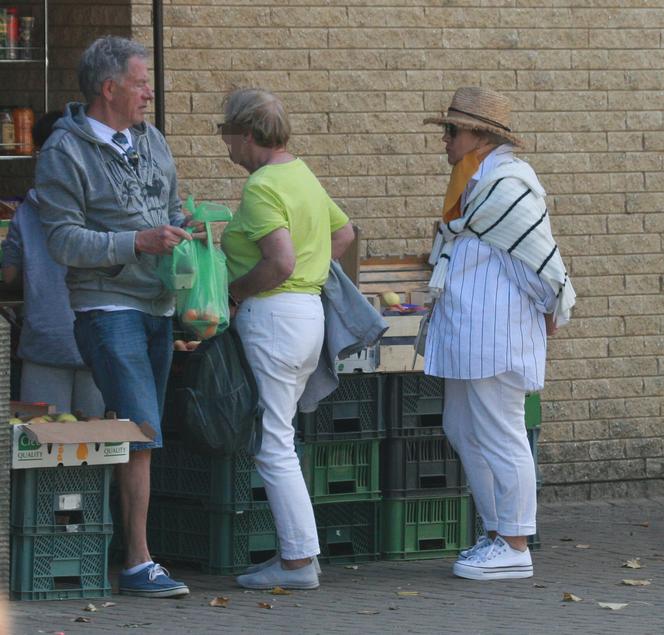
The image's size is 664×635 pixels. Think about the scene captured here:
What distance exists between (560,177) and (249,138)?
3.03 metres

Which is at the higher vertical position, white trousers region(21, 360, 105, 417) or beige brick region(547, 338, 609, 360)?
beige brick region(547, 338, 609, 360)

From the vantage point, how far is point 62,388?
681 centimetres

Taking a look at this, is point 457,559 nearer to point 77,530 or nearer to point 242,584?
point 242,584

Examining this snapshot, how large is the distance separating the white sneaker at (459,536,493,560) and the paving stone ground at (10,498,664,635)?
0.11 meters

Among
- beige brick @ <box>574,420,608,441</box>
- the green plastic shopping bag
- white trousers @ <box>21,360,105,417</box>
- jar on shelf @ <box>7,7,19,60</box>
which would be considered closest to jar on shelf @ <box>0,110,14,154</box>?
jar on shelf @ <box>7,7,19,60</box>

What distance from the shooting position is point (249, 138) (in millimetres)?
6332

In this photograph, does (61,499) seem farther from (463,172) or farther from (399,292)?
(399,292)

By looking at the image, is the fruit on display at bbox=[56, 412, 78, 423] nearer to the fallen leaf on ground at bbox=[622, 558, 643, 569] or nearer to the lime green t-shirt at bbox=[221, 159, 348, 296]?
the lime green t-shirt at bbox=[221, 159, 348, 296]

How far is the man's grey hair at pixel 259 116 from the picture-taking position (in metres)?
6.27

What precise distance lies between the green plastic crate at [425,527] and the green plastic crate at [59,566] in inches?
56.5

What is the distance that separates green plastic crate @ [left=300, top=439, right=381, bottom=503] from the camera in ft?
23.1

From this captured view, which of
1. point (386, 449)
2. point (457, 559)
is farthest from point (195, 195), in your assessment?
point (457, 559)

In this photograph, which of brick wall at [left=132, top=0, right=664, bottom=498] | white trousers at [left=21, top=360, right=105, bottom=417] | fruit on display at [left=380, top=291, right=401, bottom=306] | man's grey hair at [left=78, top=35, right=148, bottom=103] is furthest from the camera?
brick wall at [left=132, top=0, right=664, bottom=498]

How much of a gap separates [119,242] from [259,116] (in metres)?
0.76
